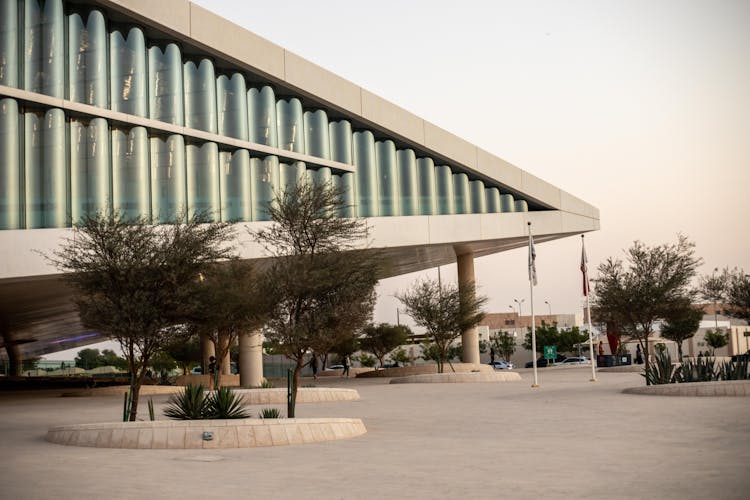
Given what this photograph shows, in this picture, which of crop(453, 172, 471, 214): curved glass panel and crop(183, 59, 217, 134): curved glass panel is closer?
crop(183, 59, 217, 134): curved glass panel

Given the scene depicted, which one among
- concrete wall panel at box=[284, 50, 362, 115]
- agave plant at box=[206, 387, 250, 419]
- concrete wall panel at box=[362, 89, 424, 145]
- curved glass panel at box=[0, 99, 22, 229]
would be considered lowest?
agave plant at box=[206, 387, 250, 419]

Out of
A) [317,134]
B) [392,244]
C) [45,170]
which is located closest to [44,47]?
[45,170]

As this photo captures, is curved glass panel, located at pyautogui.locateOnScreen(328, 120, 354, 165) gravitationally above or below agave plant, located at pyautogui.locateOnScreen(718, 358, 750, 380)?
above

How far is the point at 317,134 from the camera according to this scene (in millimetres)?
38500

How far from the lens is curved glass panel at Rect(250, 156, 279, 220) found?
35.3 m

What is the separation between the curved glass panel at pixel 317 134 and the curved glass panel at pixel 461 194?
288 inches

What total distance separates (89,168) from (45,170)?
5.01 ft

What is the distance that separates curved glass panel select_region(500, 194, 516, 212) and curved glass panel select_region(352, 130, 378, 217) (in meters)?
7.80

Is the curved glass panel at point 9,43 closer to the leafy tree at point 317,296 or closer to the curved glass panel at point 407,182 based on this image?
the leafy tree at point 317,296

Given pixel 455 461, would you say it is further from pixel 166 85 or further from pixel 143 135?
pixel 166 85

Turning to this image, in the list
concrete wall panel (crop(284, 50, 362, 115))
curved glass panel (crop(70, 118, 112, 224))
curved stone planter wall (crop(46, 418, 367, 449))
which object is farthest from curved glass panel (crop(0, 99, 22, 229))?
curved stone planter wall (crop(46, 418, 367, 449))

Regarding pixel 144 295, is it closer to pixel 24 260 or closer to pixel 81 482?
pixel 81 482

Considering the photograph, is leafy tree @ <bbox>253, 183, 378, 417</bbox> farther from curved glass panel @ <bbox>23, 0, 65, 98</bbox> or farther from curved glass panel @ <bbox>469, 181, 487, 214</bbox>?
curved glass panel @ <bbox>469, 181, 487, 214</bbox>

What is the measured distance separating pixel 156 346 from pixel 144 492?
8.70 m
